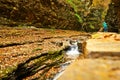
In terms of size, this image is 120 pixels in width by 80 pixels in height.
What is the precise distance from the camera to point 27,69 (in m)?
9.49

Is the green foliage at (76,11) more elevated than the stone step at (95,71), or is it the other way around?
the green foliage at (76,11)

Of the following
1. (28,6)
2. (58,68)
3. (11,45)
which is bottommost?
(58,68)

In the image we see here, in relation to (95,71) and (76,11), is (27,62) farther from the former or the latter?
(76,11)

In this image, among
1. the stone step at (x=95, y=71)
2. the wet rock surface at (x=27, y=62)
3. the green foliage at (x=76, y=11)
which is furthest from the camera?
the green foliage at (x=76, y=11)

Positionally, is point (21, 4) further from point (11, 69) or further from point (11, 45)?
point (11, 69)

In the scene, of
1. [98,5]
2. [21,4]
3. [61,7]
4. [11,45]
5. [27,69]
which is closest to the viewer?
[27,69]

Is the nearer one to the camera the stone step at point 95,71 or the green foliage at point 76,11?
the stone step at point 95,71

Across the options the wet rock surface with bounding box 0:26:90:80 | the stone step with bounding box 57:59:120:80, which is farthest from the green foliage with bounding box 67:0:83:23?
the stone step with bounding box 57:59:120:80

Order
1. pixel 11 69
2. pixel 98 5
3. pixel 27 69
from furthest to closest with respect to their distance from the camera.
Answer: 1. pixel 98 5
2. pixel 27 69
3. pixel 11 69

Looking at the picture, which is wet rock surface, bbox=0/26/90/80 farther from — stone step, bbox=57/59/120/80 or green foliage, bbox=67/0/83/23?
green foliage, bbox=67/0/83/23

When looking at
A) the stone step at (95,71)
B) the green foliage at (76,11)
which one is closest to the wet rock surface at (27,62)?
the stone step at (95,71)

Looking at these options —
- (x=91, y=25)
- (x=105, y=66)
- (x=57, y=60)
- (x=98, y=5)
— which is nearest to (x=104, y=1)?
(x=98, y=5)

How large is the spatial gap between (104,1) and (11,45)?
88.7 feet

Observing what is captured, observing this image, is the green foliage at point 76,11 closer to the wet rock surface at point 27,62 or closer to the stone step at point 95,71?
the wet rock surface at point 27,62
